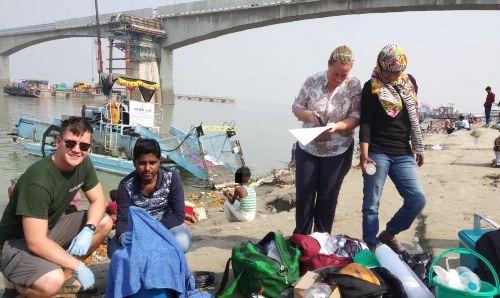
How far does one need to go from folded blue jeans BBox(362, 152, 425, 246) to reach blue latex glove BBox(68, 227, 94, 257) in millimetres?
2305

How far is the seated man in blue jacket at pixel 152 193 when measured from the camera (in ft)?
10.3

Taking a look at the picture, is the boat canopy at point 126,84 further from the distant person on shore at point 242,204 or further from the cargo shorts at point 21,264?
the cargo shorts at point 21,264

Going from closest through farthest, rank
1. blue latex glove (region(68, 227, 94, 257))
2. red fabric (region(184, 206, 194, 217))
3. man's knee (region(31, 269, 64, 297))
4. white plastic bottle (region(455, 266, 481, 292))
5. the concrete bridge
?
white plastic bottle (region(455, 266, 481, 292)), man's knee (region(31, 269, 64, 297)), blue latex glove (region(68, 227, 94, 257)), red fabric (region(184, 206, 194, 217)), the concrete bridge

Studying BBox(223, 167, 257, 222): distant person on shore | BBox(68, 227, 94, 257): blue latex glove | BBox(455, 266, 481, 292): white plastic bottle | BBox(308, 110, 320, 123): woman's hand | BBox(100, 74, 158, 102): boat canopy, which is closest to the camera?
BBox(455, 266, 481, 292): white plastic bottle

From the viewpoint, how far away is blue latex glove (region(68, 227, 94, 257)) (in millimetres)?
3104

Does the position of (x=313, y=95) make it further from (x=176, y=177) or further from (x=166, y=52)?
(x=166, y=52)

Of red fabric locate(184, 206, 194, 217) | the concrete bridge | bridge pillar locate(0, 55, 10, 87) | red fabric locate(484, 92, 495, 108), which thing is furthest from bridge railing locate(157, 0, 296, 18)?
bridge pillar locate(0, 55, 10, 87)

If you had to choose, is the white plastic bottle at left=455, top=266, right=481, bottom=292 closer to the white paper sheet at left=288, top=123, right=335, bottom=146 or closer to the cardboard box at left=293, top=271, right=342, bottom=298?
the cardboard box at left=293, top=271, right=342, bottom=298

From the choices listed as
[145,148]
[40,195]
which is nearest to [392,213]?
[145,148]

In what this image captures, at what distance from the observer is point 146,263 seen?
97.1 inches

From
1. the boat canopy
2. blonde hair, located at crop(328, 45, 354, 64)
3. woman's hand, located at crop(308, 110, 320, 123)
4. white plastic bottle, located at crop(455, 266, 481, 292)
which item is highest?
the boat canopy

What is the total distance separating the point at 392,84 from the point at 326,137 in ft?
2.29

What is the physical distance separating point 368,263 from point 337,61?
1.59 metres

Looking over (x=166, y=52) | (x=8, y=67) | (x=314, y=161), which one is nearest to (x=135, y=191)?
(x=314, y=161)
